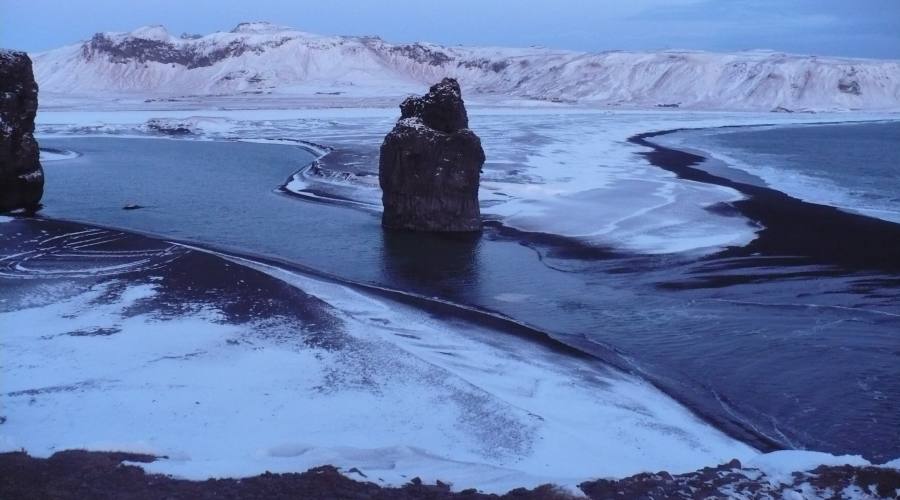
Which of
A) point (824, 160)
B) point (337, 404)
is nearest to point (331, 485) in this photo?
point (337, 404)

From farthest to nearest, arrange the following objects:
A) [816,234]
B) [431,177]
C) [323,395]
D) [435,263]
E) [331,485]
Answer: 1. [431,177]
2. [816,234]
3. [435,263]
4. [323,395]
5. [331,485]

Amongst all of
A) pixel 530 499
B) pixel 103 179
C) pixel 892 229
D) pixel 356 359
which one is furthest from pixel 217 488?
pixel 103 179

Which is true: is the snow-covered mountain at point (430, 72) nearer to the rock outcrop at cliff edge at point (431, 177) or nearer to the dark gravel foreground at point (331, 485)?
the rock outcrop at cliff edge at point (431, 177)

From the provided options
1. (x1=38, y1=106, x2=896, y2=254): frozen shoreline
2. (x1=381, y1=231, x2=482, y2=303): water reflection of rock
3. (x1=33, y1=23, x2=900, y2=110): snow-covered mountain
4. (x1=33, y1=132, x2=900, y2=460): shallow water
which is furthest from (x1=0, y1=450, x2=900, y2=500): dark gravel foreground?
(x1=33, y1=23, x2=900, y2=110): snow-covered mountain

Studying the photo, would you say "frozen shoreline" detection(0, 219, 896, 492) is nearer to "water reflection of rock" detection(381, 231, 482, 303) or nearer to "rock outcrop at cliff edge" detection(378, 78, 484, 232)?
"water reflection of rock" detection(381, 231, 482, 303)

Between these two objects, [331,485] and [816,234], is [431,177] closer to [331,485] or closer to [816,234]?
[816,234]

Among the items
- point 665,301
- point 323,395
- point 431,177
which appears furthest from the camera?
point 431,177

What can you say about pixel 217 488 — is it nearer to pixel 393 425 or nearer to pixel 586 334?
pixel 393 425
